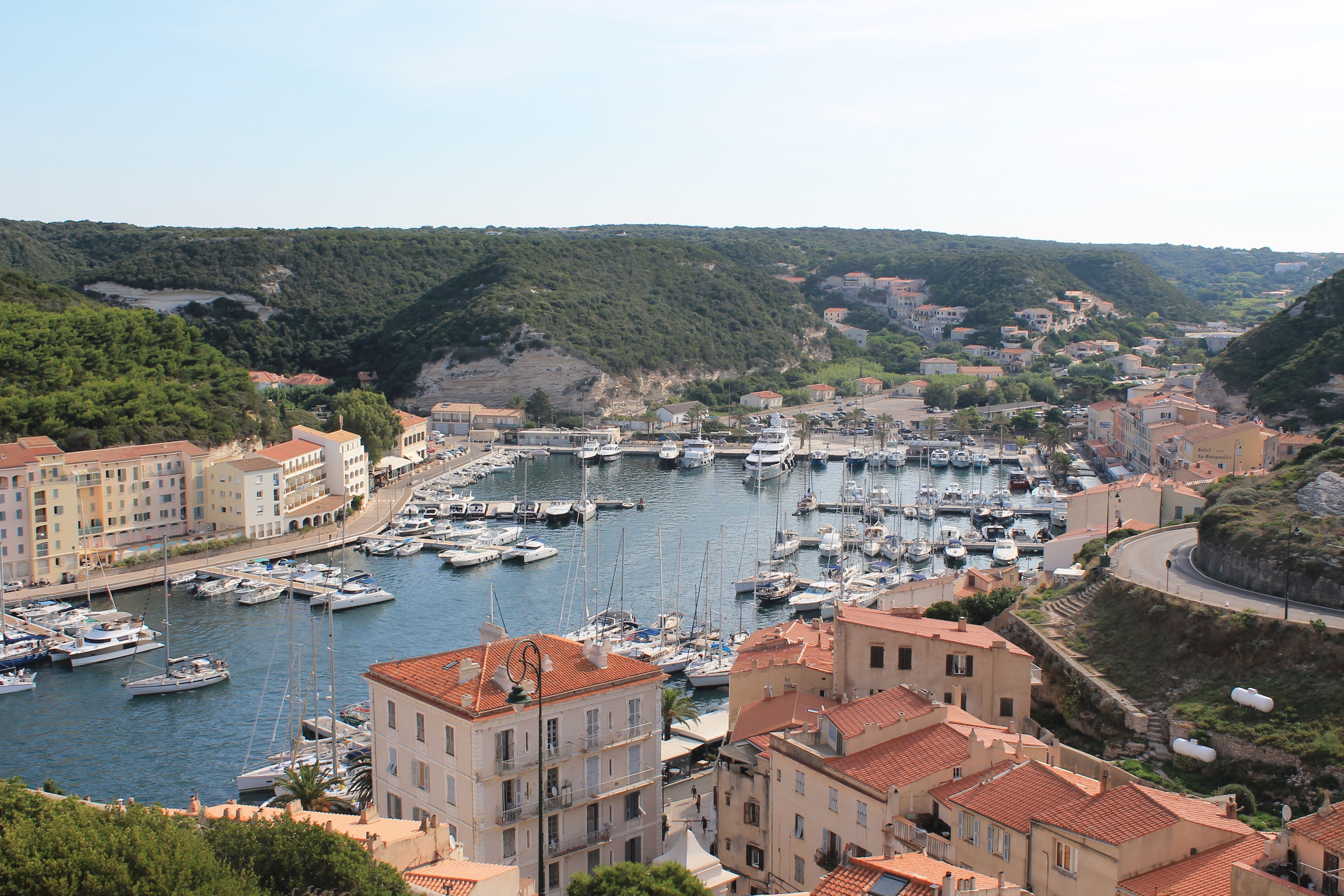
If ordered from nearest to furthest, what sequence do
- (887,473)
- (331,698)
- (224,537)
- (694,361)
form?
(331,698) < (224,537) < (887,473) < (694,361)

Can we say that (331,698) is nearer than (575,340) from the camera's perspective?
Yes

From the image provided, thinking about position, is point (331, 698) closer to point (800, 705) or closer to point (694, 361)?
point (800, 705)

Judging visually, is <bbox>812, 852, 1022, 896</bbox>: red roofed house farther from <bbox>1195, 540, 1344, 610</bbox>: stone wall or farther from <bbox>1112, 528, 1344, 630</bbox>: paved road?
<bbox>1195, 540, 1344, 610</bbox>: stone wall

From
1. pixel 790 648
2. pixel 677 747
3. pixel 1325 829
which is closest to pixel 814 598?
pixel 677 747

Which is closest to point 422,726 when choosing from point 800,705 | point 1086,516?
point 800,705

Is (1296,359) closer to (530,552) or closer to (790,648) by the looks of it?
(530,552)

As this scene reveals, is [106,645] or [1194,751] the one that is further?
[106,645]

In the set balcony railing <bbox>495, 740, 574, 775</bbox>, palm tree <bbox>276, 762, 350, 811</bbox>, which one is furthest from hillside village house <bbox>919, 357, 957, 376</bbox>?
balcony railing <bbox>495, 740, 574, 775</bbox>
